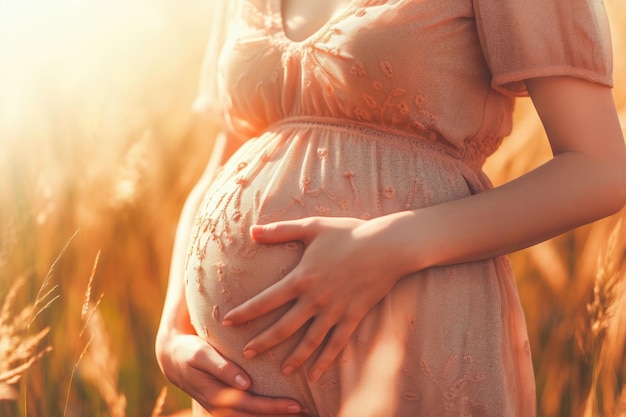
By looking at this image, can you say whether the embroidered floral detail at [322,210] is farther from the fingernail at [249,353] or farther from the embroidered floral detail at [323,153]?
the fingernail at [249,353]

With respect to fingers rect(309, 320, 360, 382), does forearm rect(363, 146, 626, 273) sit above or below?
above

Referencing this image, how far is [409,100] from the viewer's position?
0.92 meters

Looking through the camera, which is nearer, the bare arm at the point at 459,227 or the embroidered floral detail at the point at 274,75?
the bare arm at the point at 459,227

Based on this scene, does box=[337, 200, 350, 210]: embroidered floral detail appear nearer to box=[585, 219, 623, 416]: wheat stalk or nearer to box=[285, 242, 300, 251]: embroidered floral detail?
box=[285, 242, 300, 251]: embroidered floral detail

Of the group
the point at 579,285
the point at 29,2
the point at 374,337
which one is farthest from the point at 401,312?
the point at 29,2

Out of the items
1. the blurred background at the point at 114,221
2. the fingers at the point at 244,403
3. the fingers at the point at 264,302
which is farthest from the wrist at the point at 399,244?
the blurred background at the point at 114,221

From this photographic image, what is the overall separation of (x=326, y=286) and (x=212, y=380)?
228mm

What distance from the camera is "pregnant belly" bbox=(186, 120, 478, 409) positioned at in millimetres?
916

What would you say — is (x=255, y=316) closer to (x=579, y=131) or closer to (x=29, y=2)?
(x=579, y=131)

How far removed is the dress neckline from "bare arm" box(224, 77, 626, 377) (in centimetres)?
25

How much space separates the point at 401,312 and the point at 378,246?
9 centimetres

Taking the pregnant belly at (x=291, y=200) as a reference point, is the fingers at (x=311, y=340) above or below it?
below

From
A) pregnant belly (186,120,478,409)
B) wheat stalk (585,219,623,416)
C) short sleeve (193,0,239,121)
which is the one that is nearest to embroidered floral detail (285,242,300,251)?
pregnant belly (186,120,478,409)

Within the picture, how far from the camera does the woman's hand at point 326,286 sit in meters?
0.86
